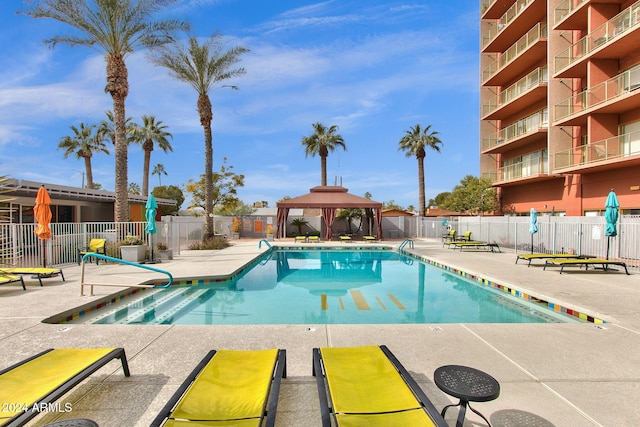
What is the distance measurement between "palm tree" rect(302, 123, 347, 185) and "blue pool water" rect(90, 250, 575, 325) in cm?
2340

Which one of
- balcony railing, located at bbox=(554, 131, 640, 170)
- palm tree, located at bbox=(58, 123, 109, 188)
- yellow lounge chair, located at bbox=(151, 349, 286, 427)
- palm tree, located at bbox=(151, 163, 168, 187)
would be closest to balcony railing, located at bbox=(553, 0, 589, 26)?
balcony railing, located at bbox=(554, 131, 640, 170)

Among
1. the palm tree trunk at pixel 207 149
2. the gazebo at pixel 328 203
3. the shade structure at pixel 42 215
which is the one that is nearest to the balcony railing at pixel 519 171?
the gazebo at pixel 328 203

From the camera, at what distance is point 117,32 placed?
13.6 m

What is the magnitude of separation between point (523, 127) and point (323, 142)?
17.9 m

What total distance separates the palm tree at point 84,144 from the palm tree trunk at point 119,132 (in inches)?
1023

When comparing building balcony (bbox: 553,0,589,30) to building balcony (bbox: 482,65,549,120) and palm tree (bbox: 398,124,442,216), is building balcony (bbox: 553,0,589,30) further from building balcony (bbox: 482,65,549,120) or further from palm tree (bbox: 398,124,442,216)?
palm tree (bbox: 398,124,442,216)

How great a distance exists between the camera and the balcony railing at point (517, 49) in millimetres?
21047

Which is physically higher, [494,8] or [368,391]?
[494,8]

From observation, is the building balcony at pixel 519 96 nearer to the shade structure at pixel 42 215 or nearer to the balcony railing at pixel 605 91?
the balcony railing at pixel 605 91

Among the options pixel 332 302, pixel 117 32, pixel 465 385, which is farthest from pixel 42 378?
pixel 117 32

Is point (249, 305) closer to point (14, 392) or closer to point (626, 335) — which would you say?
point (14, 392)

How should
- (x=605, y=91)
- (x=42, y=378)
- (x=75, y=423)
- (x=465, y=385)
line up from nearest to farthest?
1. (x=75, y=423)
2. (x=465, y=385)
3. (x=42, y=378)
4. (x=605, y=91)

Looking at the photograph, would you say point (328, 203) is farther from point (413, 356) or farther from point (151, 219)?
point (413, 356)

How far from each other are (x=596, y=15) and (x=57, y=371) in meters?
23.4
